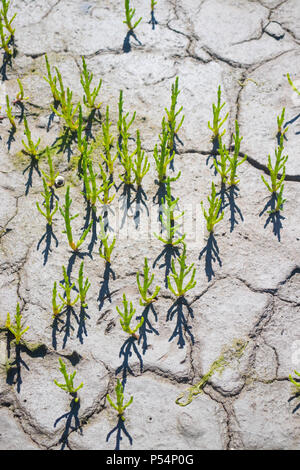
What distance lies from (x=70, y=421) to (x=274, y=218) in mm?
1802

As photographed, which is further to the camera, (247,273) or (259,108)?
(259,108)

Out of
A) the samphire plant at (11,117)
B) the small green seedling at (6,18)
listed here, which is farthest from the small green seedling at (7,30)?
the samphire plant at (11,117)

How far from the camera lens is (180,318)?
9.61 ft

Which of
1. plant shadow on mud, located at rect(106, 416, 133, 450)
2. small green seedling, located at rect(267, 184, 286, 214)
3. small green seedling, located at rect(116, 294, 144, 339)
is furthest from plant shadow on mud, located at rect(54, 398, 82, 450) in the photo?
small green seedling, located at rect(267, 184, 286, 214)

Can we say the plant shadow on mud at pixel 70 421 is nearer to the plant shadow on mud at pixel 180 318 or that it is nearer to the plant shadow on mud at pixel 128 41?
the plant shadow on mud at pixel 180 318

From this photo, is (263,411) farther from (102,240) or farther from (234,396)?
(102,240)

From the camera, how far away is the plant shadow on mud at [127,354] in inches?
107

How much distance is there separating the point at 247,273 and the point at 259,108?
151cm

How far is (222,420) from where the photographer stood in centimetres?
256

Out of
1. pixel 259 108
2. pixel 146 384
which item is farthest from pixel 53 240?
pixel 259 108

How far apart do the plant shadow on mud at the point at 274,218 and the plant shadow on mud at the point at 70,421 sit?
162cm

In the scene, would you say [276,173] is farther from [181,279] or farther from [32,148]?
[32,148]

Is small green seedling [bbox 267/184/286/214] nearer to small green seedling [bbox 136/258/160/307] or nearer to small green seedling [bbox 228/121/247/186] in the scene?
small green seedling [bbox 228/121/247/186]

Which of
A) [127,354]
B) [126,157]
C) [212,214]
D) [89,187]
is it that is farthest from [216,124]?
[127,354]
